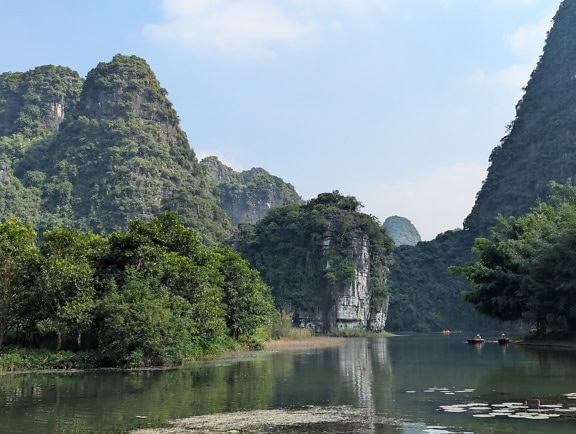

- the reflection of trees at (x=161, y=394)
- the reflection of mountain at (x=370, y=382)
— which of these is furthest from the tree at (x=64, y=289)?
the reflection of mountain at (x=370, y=382)

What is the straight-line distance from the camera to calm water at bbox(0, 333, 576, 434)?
13.8 metres

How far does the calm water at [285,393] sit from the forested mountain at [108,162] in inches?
2925

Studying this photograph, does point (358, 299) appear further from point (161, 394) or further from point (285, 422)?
point (285, 422)

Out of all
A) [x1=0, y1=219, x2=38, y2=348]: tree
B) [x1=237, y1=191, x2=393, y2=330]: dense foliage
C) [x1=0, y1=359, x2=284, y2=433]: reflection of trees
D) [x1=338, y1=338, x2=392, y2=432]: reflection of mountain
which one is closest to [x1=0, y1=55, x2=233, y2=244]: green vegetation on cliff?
[x1=237, y1=191, x2=393, y2=330]: dense foliage

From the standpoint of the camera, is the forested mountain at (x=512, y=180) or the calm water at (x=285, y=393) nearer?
the calm water at (x=285, y=393)

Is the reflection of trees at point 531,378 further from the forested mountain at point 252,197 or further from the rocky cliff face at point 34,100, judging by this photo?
the forested mountain at point 252,197

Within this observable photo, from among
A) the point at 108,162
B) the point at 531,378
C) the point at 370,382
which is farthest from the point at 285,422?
the point at 108,162

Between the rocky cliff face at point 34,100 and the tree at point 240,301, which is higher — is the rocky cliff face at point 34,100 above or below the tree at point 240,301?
above

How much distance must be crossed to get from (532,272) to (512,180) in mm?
90190

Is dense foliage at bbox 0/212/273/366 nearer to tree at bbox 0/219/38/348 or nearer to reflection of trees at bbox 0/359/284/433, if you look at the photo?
tree at bbox 0/219/38/348

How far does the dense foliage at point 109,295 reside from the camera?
28.5 meters

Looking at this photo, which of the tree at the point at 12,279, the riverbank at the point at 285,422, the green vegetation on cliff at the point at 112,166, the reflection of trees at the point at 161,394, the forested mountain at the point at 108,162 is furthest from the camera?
the forested mountain at the point at 108,162

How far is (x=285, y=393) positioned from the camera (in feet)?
63.2

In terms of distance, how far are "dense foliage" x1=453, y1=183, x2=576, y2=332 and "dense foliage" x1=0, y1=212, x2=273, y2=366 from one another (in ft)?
64.4
